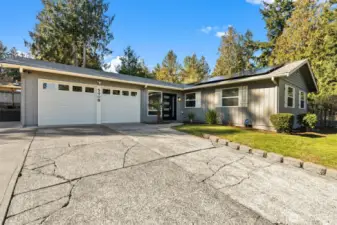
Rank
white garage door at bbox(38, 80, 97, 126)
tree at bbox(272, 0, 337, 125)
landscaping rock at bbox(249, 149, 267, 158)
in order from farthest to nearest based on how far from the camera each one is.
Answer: tree at bbox(272, 0, 337, 125)
white garage door at bbox(38, 80, 97, 126)
landscaping rock at bbox(249, 149, 267, 158)

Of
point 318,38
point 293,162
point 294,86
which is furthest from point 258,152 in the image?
point 318,38

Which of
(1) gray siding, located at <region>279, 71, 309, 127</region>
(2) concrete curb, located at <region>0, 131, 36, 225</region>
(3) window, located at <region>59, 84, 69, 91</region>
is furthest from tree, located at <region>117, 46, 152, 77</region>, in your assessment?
(2) concrete curb, located at <region>0, 131, 36, 225</region>

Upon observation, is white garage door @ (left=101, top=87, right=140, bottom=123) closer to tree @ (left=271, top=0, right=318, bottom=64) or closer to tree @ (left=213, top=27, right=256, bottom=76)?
tree @ (left=271, top=0, right=318, bottom=64)

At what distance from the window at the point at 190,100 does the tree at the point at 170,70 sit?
15.0m

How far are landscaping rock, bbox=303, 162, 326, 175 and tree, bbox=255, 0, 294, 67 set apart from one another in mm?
20570

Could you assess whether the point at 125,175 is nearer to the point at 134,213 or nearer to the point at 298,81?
the point at 134,213

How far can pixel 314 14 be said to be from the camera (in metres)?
14.4

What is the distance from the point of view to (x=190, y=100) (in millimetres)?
11672

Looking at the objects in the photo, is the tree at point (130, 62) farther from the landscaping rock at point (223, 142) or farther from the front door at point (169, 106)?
the landscaping rock at point (223, 142)

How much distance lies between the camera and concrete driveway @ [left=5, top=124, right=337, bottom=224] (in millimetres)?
1736

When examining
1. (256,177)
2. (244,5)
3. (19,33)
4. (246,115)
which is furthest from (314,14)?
(19,33)

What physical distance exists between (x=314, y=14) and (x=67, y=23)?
79.2 feet

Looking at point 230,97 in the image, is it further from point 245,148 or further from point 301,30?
point 301,30

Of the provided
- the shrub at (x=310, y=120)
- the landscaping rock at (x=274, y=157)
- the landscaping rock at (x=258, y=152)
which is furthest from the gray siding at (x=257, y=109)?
the landscaping rock at (x=274, y=157)
